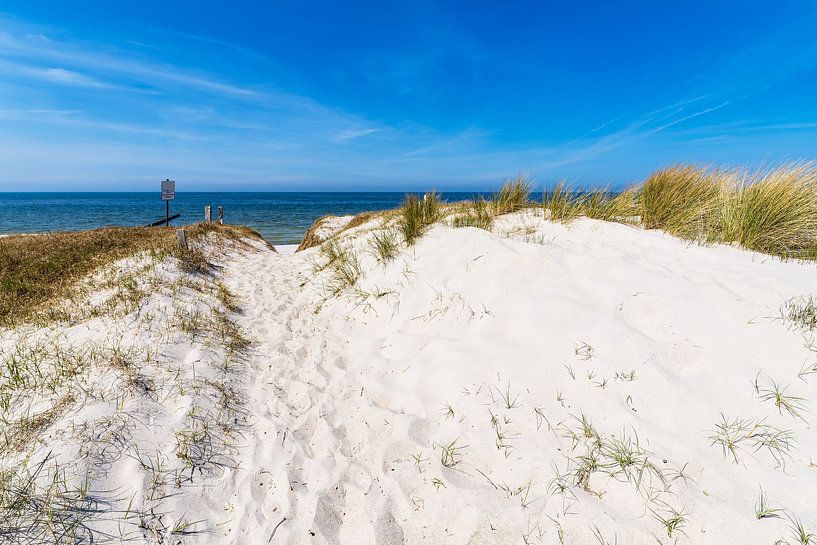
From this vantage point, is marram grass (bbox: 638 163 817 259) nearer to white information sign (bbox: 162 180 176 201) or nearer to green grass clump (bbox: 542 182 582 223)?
green grass clump (bbox: 542 182 582 223)

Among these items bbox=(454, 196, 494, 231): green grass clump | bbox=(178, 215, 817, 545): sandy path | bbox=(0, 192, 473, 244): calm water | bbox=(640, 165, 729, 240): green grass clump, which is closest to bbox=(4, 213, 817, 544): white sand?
bbox=(178, 215, 817, 545): sandy path

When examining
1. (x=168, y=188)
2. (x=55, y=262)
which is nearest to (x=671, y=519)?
(x=55, y=262)

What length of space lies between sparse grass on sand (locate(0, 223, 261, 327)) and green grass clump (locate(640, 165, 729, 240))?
9180 mm

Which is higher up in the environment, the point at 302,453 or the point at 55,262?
the point at 55,262

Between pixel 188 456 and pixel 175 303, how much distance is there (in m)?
3.12

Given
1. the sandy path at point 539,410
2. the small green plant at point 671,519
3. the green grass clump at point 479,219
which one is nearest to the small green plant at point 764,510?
the sandy path at point 539,410

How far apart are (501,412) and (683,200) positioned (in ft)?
21.2

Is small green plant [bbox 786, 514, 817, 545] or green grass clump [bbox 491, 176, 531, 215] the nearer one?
small green plant [bbox 786, 514, 817, 545]

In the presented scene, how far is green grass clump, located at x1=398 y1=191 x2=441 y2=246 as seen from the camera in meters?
6.54

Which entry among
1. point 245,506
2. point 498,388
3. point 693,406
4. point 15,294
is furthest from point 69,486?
point 15,294

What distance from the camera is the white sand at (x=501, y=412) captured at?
196 cm

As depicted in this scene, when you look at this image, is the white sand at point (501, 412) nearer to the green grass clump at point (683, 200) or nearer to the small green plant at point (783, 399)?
the small green plant at point (783, 399)

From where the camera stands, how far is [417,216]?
6812mm

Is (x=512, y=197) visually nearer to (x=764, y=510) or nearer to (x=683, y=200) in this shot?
(x=683, y=200)
